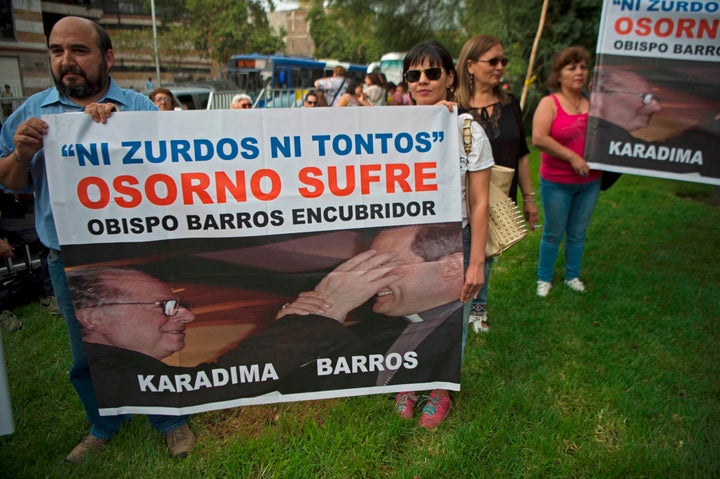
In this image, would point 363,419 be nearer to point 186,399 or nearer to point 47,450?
point 186,399

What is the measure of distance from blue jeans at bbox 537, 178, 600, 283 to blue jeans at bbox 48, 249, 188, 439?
3.15 metres

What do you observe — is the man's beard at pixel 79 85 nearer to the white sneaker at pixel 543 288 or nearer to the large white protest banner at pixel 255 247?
the large white protest banner at pixel 255 247

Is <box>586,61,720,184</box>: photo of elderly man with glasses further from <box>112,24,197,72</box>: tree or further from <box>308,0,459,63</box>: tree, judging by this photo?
<box>112,24,197,72</box>: tree

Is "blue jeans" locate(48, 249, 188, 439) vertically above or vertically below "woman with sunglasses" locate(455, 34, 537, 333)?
below

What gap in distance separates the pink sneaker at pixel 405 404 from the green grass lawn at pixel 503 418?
64 millimetres

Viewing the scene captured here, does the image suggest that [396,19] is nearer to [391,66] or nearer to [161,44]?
[391,66]

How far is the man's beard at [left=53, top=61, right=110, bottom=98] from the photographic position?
7.37ft

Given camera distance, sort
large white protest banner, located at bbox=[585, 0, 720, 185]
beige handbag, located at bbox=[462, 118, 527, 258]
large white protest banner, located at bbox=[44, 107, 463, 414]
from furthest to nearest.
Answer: large white protest banner, located at bbox=[585, 0, 720, 185]
beige handbag, located at bbox=[462, 118, 527, 258]
large white protest banner, located at bbox=[44, 107, 463, 414]

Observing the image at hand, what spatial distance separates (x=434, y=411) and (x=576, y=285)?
232cm

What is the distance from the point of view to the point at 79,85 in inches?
89.3

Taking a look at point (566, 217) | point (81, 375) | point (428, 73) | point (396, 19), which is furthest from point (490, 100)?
point (396, 19)

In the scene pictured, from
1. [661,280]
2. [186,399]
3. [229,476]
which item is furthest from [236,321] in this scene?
[661,280]

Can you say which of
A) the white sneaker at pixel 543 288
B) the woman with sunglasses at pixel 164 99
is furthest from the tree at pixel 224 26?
the white sneaker at pixel 543 288

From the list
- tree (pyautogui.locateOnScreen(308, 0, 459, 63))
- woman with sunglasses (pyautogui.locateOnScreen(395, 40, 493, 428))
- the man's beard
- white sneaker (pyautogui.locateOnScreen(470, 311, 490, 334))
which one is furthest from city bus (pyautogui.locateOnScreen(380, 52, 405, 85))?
the man's beard
